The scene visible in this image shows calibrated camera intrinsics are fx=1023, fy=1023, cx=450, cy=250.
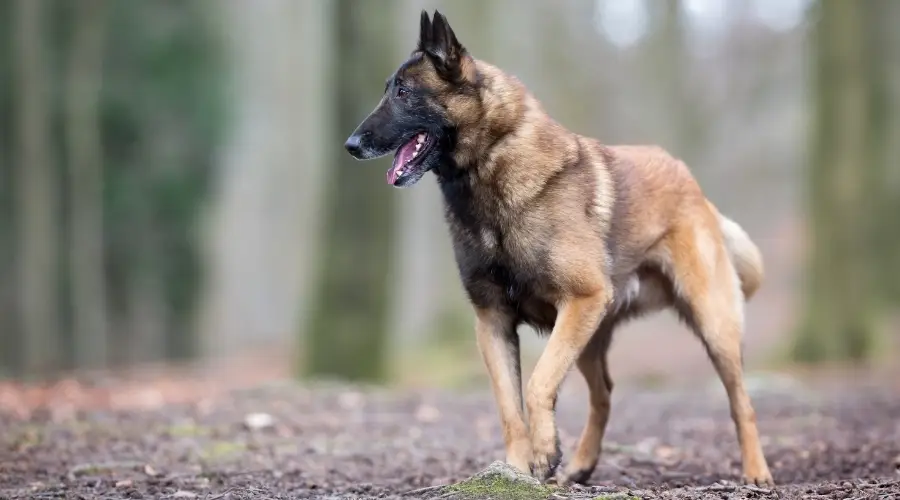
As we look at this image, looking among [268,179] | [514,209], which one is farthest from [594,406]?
[268,179]

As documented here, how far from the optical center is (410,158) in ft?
18.7

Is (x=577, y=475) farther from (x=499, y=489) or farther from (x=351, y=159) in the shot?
(x=351, y=159)

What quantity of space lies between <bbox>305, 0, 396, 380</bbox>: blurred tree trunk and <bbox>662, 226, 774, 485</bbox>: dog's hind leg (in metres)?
6.74

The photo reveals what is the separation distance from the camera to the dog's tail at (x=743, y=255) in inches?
272

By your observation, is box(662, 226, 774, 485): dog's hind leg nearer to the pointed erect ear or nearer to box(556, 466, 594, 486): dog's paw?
box(556, 466, 594, 486): dog's paw

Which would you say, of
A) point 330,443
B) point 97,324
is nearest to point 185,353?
point 97,324

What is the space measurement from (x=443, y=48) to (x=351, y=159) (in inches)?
280

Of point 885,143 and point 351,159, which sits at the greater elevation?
point 885,143

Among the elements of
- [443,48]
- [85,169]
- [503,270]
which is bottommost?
[503,270]

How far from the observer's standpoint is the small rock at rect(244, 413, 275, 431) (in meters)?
8.26

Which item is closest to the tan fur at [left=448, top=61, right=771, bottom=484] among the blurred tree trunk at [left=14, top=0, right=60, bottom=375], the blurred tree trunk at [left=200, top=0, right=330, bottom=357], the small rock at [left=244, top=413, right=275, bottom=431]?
the small rock at [left=244, top=413, right=275, bottom=431]

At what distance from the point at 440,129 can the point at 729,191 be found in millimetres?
31807

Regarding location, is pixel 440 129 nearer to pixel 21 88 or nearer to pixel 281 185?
pixel 21 88

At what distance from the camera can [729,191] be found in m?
35.9
